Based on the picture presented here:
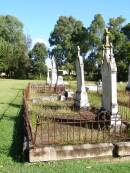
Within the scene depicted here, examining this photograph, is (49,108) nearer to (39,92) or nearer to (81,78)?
(81,78)

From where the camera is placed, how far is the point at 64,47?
2790 inches

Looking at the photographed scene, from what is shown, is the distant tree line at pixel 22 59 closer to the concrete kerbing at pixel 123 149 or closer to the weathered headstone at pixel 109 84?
the weathered headstone at pixel 109 84

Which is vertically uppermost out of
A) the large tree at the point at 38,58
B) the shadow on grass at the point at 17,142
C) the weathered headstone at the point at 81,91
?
the large tree at the point at 38,58

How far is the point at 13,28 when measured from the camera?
8444cm

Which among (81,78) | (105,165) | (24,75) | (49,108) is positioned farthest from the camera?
(24,75)

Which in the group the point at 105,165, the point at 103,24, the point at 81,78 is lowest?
the point at 105,165

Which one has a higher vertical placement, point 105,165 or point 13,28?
point 13,28

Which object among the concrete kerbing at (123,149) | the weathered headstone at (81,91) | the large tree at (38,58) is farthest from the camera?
the large tree at (38,58)

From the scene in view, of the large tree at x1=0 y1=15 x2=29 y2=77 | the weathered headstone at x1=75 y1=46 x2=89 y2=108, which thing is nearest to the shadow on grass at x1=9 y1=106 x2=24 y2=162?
the weathered headstone at x1=75 y1=46 x2=89 y2=108

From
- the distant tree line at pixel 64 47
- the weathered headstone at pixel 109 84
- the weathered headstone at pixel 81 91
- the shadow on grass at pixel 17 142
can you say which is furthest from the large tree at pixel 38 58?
the shadow on grass at pixel 17 142

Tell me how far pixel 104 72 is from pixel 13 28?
2847 inches

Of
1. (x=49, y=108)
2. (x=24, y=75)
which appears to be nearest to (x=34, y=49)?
(x=24, y=75)

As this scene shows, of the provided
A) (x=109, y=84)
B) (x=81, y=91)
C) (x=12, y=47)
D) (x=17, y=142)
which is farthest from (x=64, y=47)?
(x=17, y=142)

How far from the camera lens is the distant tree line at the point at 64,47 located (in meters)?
62.5
